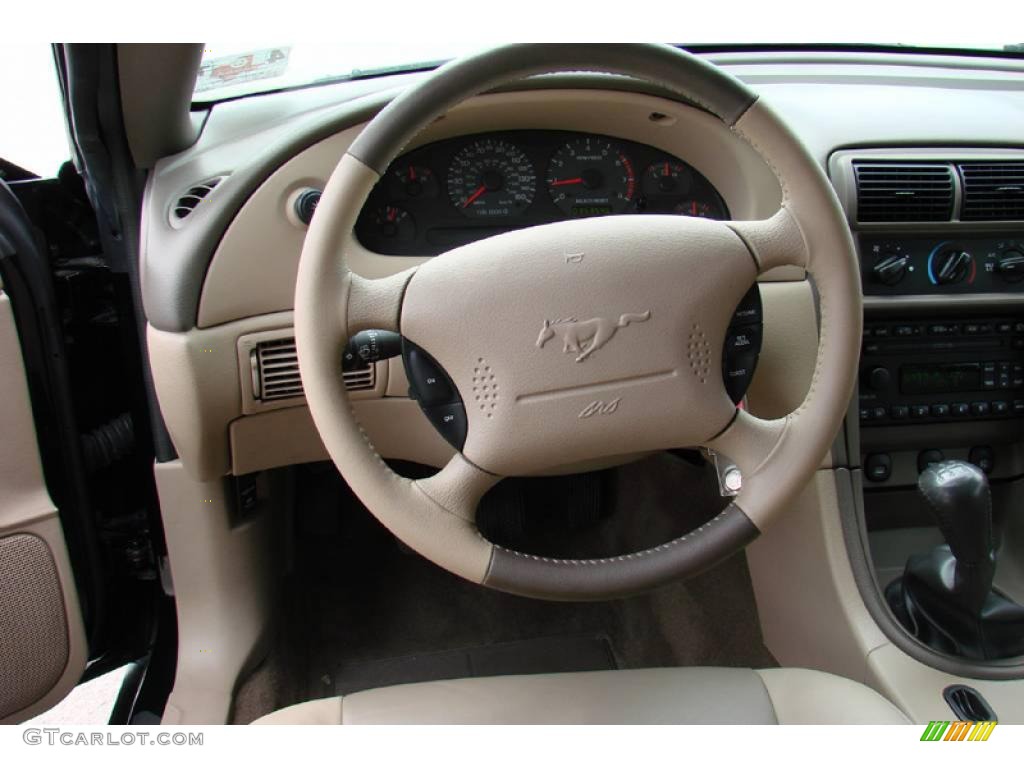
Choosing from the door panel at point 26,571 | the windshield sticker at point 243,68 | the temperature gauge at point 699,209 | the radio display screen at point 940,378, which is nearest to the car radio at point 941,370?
the radio display screen at point 940,378

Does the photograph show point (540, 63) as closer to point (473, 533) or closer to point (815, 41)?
point (473, 533)

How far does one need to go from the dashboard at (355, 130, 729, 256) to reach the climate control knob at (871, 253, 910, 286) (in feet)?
0.88

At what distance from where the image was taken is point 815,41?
1.58m

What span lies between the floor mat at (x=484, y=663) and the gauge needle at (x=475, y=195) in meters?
0.98

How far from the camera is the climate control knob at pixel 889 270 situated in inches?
52.2

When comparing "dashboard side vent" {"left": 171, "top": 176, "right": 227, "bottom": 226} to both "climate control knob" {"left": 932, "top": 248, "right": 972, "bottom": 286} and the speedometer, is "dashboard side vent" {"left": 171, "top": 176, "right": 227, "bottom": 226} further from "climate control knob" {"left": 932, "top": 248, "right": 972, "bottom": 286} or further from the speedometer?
"climate control knob" {"left": 932, "top": 248, "right": 972, "bottom": 286}

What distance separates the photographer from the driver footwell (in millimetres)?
1682

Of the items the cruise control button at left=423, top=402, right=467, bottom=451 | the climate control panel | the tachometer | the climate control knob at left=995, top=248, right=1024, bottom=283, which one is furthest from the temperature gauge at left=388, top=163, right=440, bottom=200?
the climate control knob at left=995, top=248, right=1024, bottom=283

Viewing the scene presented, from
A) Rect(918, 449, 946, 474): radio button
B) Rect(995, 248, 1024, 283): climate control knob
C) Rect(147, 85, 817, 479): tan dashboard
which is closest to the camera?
Rect(147, 85, 817, 479): tan dashboard

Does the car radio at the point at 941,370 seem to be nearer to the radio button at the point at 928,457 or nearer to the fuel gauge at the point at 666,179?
the radio button at the point at 928,457

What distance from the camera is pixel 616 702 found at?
3.32 feet

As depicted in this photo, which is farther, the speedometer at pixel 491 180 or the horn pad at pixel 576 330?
the speedometer at pixel 491 180

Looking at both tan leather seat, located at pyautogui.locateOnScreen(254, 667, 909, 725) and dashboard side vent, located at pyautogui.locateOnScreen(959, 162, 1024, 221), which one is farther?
dashboard side vent, located at pyautogui.locateOnScreen(959, 162, 1024, 221)
